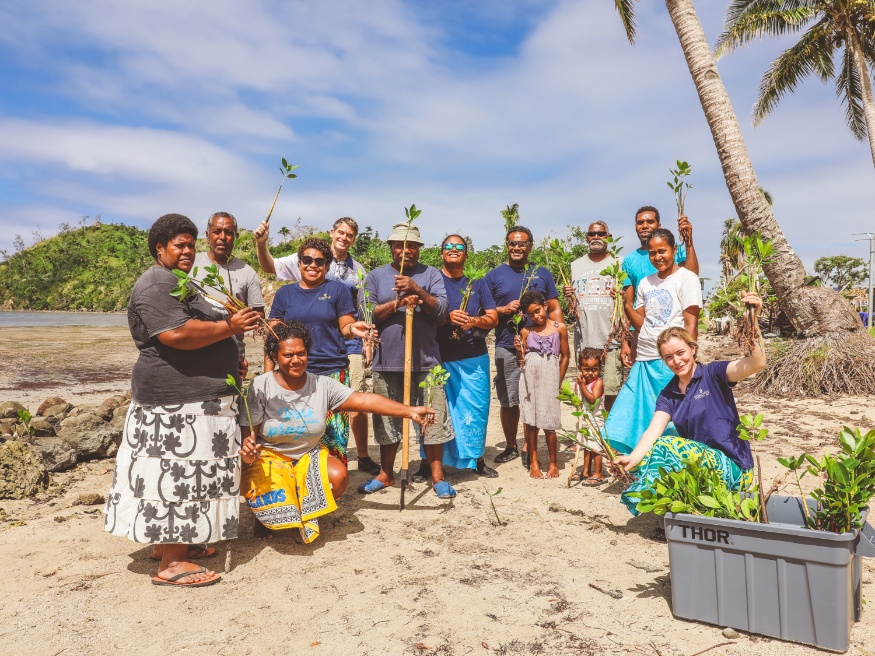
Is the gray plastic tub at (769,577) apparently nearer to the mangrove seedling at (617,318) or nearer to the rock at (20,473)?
the mangrove seedling at (617,318)

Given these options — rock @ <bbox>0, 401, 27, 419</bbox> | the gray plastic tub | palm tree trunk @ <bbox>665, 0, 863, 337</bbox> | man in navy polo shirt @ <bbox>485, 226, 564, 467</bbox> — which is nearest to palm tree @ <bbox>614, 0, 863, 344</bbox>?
palm tree trunk @ <bbox>665, 0, 863, 337</bbox>

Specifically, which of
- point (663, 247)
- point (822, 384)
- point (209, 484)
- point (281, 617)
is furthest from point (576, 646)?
point (822, 384)

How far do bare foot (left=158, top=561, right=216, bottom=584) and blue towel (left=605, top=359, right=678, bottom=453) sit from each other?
2.76m

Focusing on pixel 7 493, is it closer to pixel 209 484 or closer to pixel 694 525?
pixel 209 484

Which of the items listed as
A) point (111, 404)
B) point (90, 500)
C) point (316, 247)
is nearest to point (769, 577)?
point (316, 247)

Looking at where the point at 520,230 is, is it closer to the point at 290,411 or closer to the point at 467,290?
the point at 467,290

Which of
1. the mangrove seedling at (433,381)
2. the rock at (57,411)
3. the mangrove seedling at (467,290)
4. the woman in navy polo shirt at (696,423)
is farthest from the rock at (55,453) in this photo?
the woman in navy polo shirt at (696,423)

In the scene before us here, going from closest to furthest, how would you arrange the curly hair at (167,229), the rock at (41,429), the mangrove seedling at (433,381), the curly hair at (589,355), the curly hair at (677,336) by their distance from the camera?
the curly hair at (167,229), the curly hair at (677,336), the mangrove seedling at (433,381), the curly hair at (589,355), the rock at (41,429)

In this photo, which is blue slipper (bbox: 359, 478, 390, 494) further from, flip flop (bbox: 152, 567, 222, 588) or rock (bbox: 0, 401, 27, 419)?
rock (bbox: 0, 401, 27, 419)

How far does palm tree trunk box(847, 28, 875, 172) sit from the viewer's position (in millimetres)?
14930

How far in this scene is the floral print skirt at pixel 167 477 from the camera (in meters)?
3.15

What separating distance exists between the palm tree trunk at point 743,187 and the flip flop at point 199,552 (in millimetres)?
8072

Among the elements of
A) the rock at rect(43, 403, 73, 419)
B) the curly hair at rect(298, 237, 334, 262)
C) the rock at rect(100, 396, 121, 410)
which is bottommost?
the rock at rect(43, 403, 73, 419)

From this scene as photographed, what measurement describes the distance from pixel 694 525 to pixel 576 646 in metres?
0.74
